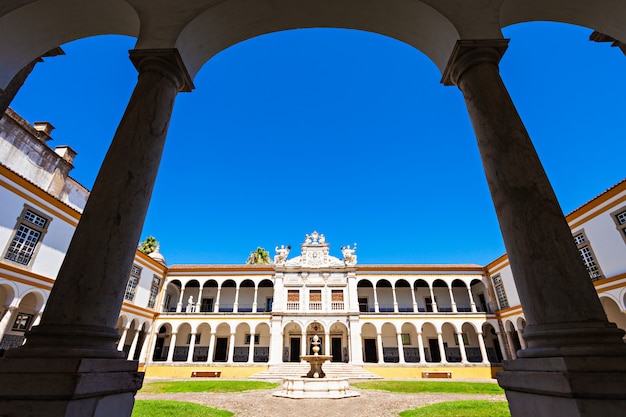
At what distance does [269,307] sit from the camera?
3016cm

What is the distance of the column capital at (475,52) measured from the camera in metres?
3.62

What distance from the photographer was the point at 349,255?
28.1 metres

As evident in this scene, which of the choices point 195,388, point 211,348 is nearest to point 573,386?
point 195,388

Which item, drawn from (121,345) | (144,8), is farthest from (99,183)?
(121,345)

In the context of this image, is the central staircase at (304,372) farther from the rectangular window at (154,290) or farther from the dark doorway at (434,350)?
the rectangular window at (154,290)

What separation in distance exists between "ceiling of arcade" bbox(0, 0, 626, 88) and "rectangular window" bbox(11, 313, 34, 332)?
15410mm

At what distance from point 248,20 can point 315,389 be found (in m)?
11.0

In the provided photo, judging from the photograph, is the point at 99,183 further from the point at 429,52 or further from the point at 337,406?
the point at 337,406

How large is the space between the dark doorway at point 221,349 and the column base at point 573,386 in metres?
29.9

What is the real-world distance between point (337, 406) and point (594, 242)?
1545 cm

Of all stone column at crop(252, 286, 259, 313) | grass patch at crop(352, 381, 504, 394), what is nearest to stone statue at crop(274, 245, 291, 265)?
stone column at crop(252, 286, 259, 313)

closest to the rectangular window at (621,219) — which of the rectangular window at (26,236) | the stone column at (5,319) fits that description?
the rectangular window at (26,236)

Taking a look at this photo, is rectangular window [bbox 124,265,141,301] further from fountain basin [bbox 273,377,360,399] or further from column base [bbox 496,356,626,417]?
column base [bbox 496,356,626,417]

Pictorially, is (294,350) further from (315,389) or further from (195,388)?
(315,389)
